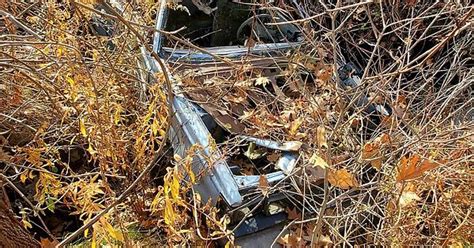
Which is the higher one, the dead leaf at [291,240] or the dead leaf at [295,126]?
the dead leaf at [295,126]

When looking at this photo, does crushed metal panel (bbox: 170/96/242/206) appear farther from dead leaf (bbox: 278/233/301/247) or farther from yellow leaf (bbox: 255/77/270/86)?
yellow leaf (bbox: 255/77/270/86)

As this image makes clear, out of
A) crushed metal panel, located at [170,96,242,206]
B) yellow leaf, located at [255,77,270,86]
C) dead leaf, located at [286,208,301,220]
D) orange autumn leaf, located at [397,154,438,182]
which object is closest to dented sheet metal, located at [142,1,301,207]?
crushed metal panel, located at [170,96,242,206]

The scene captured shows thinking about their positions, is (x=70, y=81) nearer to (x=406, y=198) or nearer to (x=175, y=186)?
(x=175, y=186)

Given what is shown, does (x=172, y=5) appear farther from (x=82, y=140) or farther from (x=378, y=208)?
(x=378, y=208)

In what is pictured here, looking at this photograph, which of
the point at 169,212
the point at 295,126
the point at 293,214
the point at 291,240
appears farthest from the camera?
the point at 295,126

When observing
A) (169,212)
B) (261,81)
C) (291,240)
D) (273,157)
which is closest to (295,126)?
(273,157)

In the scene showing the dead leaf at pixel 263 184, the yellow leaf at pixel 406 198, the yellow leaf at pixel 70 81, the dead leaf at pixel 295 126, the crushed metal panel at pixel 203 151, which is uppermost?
the yellow leaf at pixel 70 81

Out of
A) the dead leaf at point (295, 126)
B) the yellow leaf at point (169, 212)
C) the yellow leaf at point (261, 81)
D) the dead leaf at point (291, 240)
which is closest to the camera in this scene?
the yellow leaf at point (169, 212)

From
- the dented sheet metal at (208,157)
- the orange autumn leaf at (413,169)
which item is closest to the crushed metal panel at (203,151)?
the dented sheet metal at (208,157)

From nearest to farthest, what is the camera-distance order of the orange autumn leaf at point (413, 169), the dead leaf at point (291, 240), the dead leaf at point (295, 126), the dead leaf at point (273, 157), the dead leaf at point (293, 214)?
the orange autumn leaf at point (413, 169) < the dead leaf at point (291, 240) < the dead leaf at point (293, 214) < the dead leaf at point (273, 157) < the dead leaf at point (295, 126)

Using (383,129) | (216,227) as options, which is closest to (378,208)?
(383,129)

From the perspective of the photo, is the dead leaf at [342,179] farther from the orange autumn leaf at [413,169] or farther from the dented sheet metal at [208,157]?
the dented sheet metal at [208,157]

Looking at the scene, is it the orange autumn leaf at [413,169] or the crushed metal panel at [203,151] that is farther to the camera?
the crushed metal panel at [203,151]

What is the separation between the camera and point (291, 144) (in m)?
3.26
